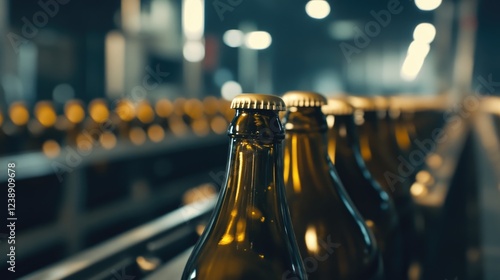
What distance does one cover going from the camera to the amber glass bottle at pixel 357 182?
23.5 inches

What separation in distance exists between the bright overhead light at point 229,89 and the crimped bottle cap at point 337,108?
7282mm

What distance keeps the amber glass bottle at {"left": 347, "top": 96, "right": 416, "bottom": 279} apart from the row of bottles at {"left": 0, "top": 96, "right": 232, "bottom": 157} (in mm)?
2016

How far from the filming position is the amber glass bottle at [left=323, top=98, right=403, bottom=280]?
60 cm

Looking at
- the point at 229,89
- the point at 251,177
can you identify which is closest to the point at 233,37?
the point at 229,89

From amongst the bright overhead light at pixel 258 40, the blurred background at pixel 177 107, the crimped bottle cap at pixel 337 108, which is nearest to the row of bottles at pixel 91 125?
the blurred background at pixel 177 107

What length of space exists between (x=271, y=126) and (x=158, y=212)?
12.3 ft

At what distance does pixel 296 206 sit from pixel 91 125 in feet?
9.94

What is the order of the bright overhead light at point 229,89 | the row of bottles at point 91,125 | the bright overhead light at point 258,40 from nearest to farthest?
the row of bottles at point 91,125
the bright overhead light at point 229,89
the bright overhead light at point 258,40

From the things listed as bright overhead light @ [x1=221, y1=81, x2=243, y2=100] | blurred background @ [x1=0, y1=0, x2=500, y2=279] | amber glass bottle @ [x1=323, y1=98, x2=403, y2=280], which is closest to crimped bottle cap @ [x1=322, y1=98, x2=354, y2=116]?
amber glass bottle @ [x1=323, y1=98, x2=403, y2=280]

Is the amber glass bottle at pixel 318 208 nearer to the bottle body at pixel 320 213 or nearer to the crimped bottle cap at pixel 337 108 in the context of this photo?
the bottle body at pixel 320 213

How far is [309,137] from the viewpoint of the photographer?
51 centimetres

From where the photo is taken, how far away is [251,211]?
1.31 feet

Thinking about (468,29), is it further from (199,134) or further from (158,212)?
(158,212)

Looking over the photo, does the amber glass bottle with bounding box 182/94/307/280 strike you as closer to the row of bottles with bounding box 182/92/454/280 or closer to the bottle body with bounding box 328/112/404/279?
the row of bottles with bounding box 182/92/454/280
